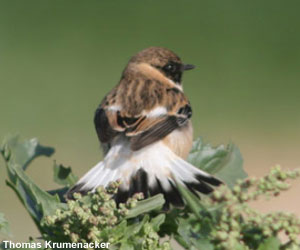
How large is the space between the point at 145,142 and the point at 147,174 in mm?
292

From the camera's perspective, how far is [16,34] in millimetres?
15891

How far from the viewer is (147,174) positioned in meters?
4.04

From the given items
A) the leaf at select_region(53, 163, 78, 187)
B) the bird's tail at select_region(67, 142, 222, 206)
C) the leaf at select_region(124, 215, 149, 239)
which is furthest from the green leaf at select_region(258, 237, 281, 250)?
the leaf at select_region(53, 163, 78, 187)

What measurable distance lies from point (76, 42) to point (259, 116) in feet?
14.1

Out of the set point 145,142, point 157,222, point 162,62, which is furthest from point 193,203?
point 162,62

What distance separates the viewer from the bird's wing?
14.3 feet

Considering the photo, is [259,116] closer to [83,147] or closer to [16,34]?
[83,147]

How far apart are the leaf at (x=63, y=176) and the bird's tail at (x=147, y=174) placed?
2.5 inches

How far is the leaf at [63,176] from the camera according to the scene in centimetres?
361

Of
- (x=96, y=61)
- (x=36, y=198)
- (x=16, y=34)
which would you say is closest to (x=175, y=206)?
(x=36, y=198)

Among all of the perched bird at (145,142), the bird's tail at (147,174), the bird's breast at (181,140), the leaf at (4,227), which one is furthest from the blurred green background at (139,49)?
the leaf at (4,227)

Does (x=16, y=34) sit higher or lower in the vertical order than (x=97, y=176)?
higher

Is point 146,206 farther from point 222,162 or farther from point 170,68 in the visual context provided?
point 170,68

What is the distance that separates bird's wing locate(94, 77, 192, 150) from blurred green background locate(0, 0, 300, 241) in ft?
16.6
